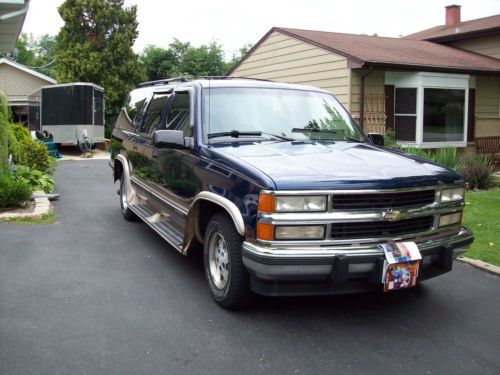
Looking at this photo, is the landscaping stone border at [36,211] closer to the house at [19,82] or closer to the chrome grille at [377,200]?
the chrome grille at [377,200]

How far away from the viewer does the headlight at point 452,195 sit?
14.1ft

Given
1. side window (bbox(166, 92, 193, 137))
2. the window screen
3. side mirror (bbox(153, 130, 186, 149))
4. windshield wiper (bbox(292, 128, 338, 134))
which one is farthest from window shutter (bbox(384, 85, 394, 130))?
side mirror (bbox(153, 130, 186, 149))

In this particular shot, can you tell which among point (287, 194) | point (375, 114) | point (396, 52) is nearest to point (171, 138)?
point (287, 194)

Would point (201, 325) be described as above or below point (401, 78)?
below

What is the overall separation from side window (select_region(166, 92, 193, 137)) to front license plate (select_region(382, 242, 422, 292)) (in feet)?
7.13

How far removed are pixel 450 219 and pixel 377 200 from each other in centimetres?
94

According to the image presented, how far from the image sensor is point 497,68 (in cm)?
1507

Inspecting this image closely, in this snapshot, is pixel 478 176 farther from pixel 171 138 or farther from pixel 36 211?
pixel 36 211

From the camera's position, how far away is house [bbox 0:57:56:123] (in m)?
26.9

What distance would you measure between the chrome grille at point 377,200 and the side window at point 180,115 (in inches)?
70.6

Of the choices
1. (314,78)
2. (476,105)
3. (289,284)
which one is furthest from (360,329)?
(476,105)

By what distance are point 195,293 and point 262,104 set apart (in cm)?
194

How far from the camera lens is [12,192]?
320 inches

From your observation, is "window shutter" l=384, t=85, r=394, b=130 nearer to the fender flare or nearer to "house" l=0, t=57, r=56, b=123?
the fender flare
